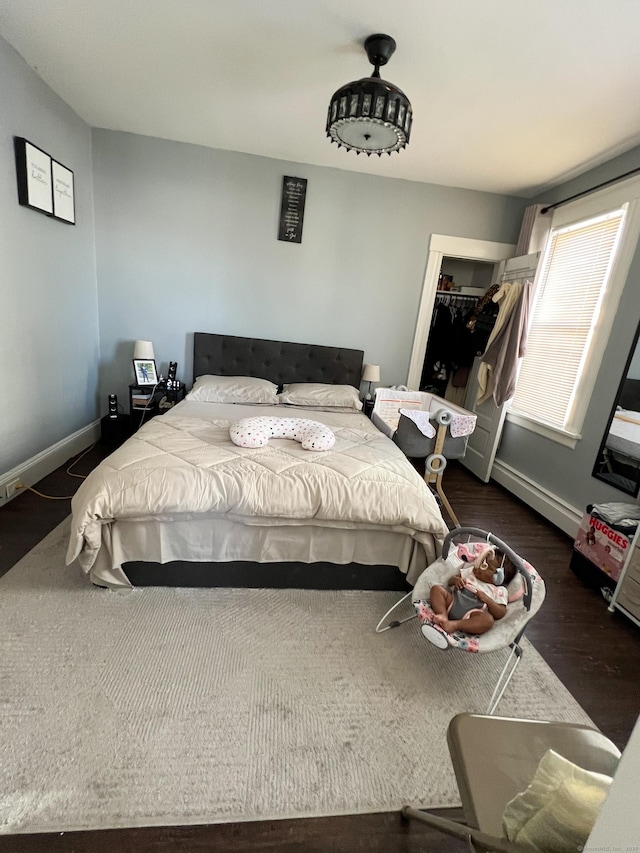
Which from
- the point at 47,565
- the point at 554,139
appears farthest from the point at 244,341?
the point at 554,139

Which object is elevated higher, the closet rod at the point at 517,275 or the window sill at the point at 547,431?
the closet rod at the point at 517,275

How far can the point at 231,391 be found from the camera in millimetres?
3170

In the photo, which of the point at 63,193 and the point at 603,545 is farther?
the point at 63,193

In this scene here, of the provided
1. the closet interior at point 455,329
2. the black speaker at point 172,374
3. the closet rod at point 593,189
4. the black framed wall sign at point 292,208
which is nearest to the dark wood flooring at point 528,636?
the black speaker at point 172,374

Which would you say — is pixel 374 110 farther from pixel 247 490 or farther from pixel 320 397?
pixel 320 397

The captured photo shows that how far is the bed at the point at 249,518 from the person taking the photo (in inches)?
64.2

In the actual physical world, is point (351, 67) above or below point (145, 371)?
above

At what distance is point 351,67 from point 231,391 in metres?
2.20

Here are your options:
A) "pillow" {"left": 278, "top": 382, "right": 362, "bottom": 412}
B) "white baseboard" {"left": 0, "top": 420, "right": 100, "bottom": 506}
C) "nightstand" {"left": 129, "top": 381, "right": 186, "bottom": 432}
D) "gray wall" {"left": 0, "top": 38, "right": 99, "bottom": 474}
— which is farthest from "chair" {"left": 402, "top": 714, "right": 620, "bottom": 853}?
"nightstand" {"left": 129, "top": 381, "right": 186, "bottom": 432}

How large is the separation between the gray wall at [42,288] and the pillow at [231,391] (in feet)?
3.23

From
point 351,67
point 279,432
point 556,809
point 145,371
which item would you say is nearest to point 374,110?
point 351,67

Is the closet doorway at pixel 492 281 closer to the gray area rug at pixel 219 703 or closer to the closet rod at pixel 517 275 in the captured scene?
the closet rod at pixel 517 275

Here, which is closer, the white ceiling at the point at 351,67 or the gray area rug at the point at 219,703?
the gray area rug at the point at 219,703

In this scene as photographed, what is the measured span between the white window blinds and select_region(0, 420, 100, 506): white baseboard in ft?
12.6
